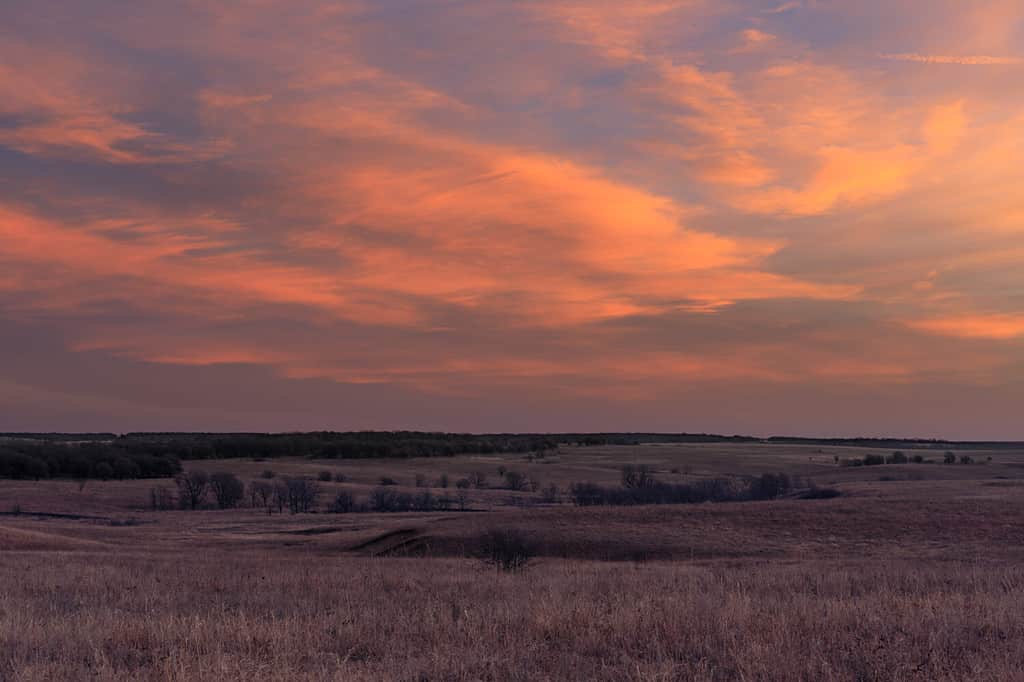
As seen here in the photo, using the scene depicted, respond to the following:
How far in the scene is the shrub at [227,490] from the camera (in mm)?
90125

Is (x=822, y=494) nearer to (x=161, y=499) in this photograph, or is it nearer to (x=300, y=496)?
(x=300, y=496)

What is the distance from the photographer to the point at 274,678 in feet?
27.3

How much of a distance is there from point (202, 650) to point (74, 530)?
47087 mm

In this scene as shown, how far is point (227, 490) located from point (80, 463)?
37733mm

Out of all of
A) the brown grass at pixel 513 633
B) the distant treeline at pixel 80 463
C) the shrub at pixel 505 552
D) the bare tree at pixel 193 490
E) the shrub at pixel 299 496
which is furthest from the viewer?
the distant treeline at pixel 80 463

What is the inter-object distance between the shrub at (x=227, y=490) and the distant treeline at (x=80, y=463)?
27479mm

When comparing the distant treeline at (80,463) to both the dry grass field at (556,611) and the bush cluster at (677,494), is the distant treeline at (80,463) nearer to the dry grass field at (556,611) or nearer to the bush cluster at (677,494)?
the bush cluster at (677,494)

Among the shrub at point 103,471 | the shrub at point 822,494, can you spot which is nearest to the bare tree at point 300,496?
the shrub at point 822,494

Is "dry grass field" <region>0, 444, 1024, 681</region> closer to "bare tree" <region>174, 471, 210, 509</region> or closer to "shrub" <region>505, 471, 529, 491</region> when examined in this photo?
"bare tree" <region>174, 471, 210, 509</region>

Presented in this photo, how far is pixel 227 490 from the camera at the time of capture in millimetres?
91312

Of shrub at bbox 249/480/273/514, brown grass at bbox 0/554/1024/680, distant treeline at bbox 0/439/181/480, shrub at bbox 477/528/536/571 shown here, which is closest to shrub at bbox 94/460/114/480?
distant treeline at bbox 0/439/181/480

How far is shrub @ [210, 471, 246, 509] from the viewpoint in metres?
90.1

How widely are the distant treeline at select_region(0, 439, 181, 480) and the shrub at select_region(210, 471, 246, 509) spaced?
27.5m

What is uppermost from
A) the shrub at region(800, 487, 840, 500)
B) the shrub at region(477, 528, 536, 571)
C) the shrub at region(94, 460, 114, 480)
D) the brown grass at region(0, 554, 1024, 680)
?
the brown grass at region(0, 554, 1024, 680)
